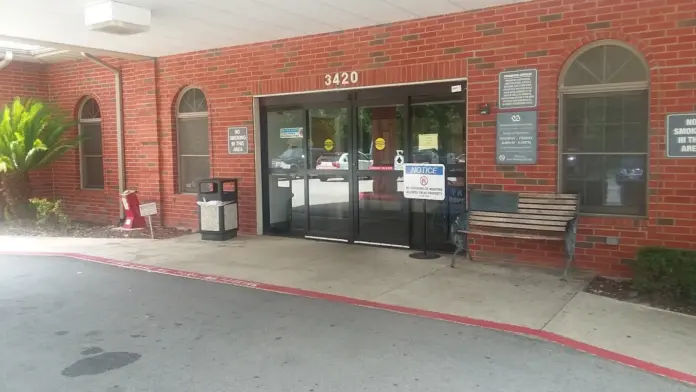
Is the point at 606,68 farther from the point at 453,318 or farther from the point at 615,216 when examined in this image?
the point at 453,318

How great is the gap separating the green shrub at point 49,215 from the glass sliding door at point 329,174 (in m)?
5.56

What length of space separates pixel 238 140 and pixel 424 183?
412cm

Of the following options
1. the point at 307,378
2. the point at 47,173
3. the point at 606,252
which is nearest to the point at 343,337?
the point at 307,378

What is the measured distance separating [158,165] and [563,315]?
8980 mm

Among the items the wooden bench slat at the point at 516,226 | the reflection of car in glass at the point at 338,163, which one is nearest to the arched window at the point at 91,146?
the reflection of car in glass at the point at 338,163

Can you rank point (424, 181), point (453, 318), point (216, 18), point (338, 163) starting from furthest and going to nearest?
point (338, 163) < point (216, 18) < point (424, 181) < point (453, 318)

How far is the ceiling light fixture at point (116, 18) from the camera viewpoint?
25.8 feet

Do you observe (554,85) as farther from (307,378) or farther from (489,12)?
(307,378)

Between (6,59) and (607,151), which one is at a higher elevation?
(6,59)

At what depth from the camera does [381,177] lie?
9.53 m

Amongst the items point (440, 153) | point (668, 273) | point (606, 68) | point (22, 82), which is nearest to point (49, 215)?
point (22, 82)

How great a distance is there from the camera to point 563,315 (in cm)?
584

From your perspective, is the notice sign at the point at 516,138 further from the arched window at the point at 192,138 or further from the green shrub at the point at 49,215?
the green shrub at the point at 49,215

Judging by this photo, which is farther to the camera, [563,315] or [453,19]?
[453,19]
